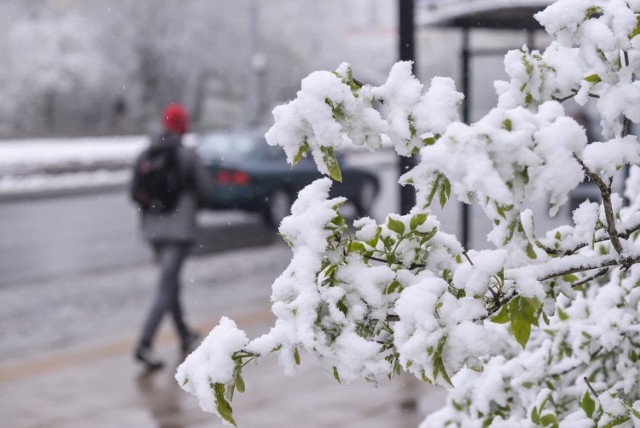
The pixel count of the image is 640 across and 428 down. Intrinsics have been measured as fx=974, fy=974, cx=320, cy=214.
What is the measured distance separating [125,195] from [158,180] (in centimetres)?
1433

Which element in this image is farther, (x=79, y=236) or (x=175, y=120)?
(x=79, y=236)

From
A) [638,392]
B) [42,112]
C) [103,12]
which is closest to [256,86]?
[103,12]

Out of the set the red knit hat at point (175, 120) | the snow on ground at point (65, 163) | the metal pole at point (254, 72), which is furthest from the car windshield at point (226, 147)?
the metal pole at point (254, 72)

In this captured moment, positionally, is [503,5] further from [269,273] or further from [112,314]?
[269,273]

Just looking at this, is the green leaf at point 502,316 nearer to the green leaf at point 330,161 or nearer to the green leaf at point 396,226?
the green leaf at point 396,226

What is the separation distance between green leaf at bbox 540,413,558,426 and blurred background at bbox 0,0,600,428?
952 mm

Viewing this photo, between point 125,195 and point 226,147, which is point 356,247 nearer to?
point 226,147

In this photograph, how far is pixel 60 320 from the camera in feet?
28.3

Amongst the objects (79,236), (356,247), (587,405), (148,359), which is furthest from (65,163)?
(356,247)

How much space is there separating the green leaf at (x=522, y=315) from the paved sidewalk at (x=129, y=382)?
136 inches

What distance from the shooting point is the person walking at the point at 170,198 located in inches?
284

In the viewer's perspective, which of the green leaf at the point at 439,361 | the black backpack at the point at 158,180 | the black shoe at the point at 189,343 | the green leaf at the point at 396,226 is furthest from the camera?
the black shoe at the point at 189,343

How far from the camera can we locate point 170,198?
23.9ft

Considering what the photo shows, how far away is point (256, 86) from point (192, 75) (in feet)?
Answer: 47.1
